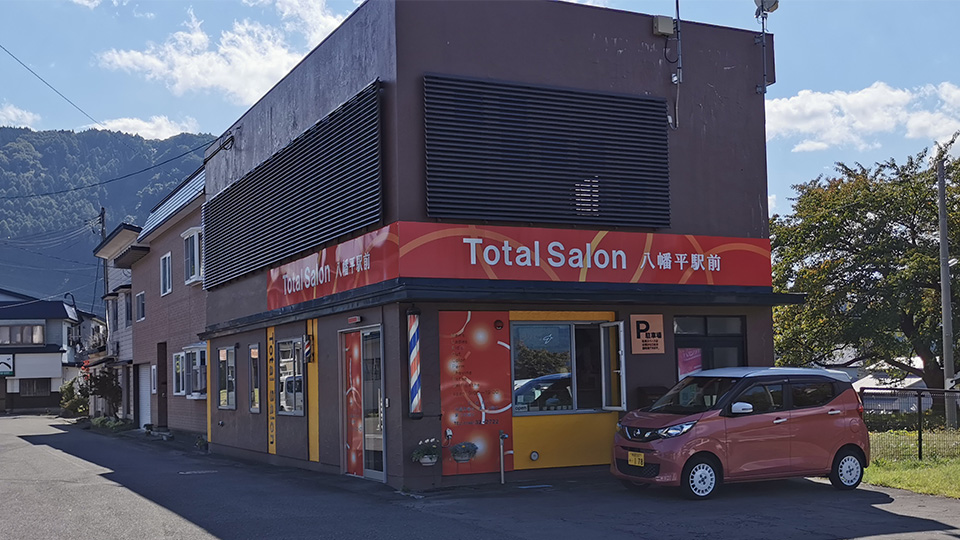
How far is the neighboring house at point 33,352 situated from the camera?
67.2 metres

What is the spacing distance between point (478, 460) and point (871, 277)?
76.6 ft

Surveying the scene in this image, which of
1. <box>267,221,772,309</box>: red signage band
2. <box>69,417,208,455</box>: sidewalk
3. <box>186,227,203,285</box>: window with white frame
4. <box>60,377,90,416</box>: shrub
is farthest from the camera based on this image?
<box>60,377,90,416</box>: shrub

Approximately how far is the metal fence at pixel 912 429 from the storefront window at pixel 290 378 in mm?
10432

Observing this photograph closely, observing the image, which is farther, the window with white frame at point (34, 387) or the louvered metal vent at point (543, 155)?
the window with white frame at point (34, 387)

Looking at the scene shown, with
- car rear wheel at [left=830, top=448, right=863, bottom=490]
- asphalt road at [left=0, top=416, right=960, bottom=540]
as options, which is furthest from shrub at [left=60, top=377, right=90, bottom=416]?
car rear wheel at [left=830, top=448, right=863, bottom=490]

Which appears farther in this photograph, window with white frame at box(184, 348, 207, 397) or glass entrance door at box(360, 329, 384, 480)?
window with white frame at box(184, 348, 207, 397)

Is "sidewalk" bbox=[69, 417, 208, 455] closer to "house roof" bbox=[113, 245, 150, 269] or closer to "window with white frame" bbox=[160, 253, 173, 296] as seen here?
"window with white frame" bbox=[160, 253, 173, 296]

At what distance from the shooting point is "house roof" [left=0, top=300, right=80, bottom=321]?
67.2m

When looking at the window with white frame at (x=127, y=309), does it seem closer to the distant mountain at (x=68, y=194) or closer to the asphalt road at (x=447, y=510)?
the asphalt road at (x=447, y=510)

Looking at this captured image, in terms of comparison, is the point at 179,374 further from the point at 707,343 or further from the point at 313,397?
the point at 707,343

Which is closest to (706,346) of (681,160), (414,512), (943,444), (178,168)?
(681,160)

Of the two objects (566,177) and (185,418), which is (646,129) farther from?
(185,418)

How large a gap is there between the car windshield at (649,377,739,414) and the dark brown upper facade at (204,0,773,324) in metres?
3.20

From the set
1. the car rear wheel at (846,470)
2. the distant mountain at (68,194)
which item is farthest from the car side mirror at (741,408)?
the distant mountain at (68,194)
